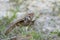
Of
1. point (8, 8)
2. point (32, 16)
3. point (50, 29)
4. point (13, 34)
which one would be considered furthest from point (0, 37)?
point (8, 8)

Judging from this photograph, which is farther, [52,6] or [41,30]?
[52,6]

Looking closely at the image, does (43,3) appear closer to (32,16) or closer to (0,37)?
(32,16)

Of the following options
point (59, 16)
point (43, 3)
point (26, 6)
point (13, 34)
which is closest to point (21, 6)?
point (26, 6)

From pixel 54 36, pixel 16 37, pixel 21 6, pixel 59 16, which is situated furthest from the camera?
pixel 21 6

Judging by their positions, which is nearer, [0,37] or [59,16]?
[0,37]

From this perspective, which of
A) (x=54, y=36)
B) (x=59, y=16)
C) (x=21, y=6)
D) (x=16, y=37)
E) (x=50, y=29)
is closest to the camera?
(x=16, y=37)

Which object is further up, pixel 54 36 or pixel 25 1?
pixel 25 1

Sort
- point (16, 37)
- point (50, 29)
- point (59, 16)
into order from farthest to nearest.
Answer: point (59, 16)
point (50, 29)
point (16, 37)

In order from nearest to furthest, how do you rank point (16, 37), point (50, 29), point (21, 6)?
point (16, 37) < point (50, 29) < point (21, 6)

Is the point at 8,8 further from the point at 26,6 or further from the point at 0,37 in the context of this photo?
the point at 0,37
